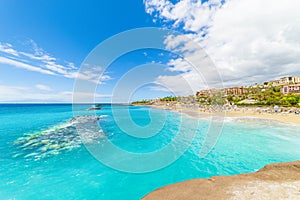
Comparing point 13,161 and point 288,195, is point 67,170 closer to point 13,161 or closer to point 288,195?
point 13,161

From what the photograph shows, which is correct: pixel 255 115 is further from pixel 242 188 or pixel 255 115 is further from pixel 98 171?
pixel 98 171

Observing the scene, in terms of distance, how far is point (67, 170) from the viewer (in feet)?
26.6

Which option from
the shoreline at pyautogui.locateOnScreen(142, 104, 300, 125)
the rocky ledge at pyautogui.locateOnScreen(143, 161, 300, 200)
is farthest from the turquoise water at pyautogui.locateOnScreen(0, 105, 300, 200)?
the shoreline at pyautogui.locateOnScreen(142, 104, 300, 125)

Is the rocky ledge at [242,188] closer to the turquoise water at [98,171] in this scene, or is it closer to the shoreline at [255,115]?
the turquoise water at [98,171]

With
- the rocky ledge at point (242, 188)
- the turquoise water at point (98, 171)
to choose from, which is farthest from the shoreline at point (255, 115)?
the rocky ledge at point (242, 188)

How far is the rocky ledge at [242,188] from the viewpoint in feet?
13.8

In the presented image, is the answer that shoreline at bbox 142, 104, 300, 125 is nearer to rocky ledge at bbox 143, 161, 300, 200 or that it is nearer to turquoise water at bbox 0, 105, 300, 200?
turquoise water at bbox 0, 105, 300, 200

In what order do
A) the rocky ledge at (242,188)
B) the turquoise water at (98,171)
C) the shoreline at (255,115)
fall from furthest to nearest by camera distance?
the shoreline at (255,115), the turquoise water at (98,171), the rocky ledge at (242,188)

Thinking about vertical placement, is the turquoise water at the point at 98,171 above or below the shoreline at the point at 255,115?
below

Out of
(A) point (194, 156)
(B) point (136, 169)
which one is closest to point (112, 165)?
(B) point (136, 169)

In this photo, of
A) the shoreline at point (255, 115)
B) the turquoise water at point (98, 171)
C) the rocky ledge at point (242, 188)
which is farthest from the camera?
the shoreline at point (255, 115)

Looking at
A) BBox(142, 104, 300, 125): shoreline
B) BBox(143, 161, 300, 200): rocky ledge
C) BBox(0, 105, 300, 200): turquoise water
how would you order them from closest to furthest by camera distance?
BBox(143, 161, 300, 200): rocky ledge < BBox(0, 105, 300, 200): turquoise water < BBox(142, 104, 300, 125): shoreline

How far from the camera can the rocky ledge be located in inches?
165

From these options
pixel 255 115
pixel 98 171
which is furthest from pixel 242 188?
pixel 255 115
